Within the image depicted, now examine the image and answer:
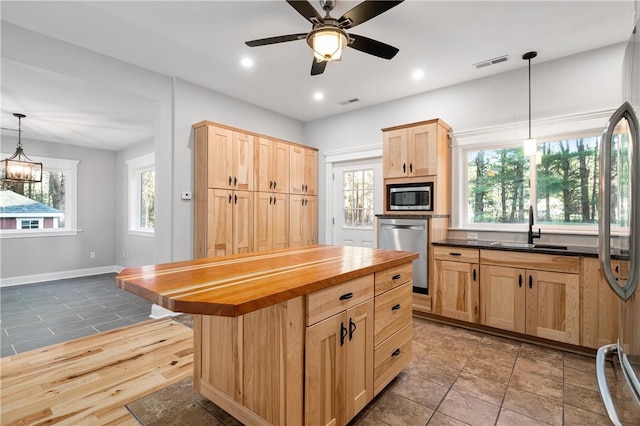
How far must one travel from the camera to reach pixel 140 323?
→ 3.41m

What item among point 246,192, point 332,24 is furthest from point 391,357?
point 246,192

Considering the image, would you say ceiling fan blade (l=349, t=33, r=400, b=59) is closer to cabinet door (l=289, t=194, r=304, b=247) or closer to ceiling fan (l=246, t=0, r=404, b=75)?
Answer: ceiling fan (l=246, t=0, r=404, b=75)

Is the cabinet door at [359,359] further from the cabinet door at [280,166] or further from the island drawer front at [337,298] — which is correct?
the cabinet door at [280,166]

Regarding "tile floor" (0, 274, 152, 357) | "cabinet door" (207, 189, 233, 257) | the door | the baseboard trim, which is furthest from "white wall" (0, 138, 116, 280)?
the door

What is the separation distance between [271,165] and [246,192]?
23.4 inches

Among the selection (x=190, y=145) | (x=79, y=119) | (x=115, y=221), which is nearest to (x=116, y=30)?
(x=190, y=145)

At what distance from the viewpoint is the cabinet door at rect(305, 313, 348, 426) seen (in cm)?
140

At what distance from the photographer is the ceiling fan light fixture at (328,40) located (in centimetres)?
199

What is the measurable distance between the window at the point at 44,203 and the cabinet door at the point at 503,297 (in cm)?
709

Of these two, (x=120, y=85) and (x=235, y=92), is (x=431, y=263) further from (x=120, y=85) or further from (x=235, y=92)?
(x=120, y=85)

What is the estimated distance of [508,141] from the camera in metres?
3.46

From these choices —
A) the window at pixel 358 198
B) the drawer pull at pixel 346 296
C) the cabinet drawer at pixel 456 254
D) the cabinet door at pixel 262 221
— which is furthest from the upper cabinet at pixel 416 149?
the drawer pull at pixel 346 296

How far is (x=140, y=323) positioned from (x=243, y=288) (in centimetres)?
290

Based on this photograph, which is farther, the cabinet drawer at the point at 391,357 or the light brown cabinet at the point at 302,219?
the light brown cabinet at the point at 302,219
